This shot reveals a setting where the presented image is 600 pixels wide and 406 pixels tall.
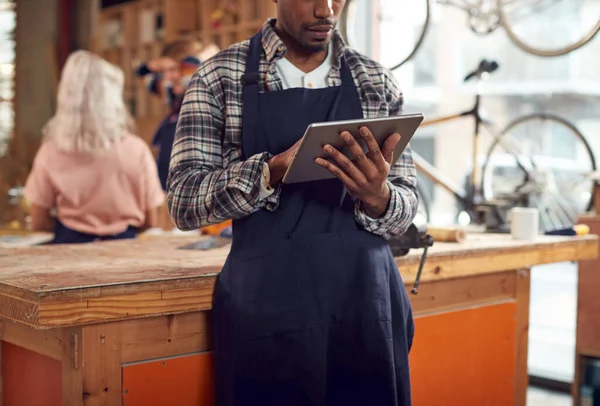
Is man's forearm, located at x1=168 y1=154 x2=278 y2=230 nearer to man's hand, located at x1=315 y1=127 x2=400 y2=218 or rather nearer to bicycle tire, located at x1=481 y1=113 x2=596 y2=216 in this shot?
man's hand, located at x1=315 y1=127 x2=400 y2=218

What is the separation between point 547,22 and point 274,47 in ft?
10.5

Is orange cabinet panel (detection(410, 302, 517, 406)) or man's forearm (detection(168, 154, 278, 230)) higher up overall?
man's forearm (detection(168, 154, 278, 230))

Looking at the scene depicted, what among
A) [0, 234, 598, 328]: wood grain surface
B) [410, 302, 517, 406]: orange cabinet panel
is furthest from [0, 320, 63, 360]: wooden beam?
[410, 302, 517, 406]: orange cabinet panel

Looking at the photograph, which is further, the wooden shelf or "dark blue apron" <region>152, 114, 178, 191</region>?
the wooden shelf

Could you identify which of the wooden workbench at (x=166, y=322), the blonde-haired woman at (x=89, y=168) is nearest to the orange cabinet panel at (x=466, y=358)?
the wooden workbench at (x=166, y=322)

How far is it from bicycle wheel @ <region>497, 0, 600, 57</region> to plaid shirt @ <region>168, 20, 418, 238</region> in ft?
7.55

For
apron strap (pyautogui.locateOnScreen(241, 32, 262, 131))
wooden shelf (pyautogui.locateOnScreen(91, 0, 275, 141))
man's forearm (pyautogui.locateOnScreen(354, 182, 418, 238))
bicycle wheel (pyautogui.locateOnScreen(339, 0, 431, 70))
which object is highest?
wooden shelf (pyautogui.locateOnScreen(91, 0, 275, 141))

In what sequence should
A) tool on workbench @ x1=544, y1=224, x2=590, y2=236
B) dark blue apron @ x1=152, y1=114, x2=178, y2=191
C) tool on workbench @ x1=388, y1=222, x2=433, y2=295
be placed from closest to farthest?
tool on workbench @ x1=388, y1=222, x2=433, y2=295
tool on workbench @ x1=544, y1=224, x2=590, y2=236
dark blue apron @ x1=152, y1=114, x2=178, y2=191

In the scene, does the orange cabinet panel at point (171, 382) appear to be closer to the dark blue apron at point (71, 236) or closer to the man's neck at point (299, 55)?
the man's neck at point (299, 55)

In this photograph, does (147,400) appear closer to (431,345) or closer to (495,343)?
(431,345)

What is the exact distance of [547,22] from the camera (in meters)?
4.44

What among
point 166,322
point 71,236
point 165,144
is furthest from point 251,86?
point 165,144

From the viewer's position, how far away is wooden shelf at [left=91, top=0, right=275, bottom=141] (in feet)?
21.3

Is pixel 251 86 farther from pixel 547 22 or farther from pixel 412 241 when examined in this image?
pixel 547 22
